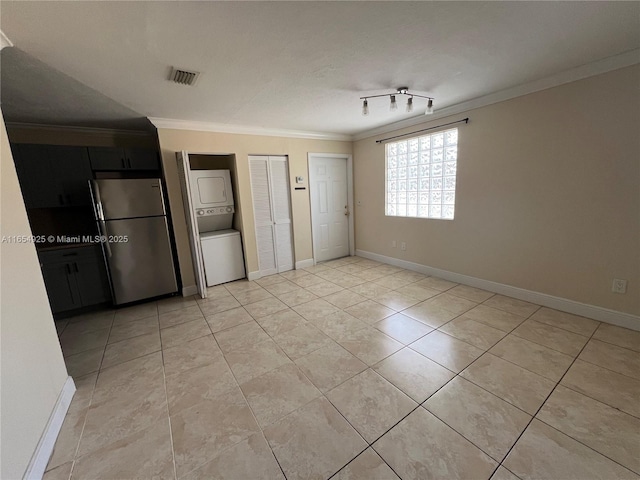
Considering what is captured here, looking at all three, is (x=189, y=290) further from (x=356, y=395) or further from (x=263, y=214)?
(x=356, y=395)

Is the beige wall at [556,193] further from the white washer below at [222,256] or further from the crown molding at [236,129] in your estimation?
the white washer below at [222,256]

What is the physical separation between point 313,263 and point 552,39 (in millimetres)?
3901

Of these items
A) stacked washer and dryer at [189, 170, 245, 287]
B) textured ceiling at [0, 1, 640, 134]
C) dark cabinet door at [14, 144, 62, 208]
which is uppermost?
textured ceiling at [0, 1, 640, 134]

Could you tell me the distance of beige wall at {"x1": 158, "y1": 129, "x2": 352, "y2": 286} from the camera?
129 inches

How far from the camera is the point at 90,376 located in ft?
6.59

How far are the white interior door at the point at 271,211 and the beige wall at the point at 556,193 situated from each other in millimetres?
2410

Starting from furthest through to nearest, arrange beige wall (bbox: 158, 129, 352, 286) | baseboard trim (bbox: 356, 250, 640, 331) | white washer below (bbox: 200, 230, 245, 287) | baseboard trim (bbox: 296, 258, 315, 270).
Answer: baseboard trim (bbox: 296, 258, 315, 270) → white washer below (bbox: 200, 230, 245, 287) → beige wall (bbox: 158, 129, 352, 286) → baseboard trim (bbox: 356, 250, 640, 331)

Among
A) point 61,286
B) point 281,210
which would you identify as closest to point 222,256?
point 281,210

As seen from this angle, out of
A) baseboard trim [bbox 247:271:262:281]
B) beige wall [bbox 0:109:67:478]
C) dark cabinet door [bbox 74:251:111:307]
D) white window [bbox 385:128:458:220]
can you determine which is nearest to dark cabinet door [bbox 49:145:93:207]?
dark cabinet door [bbox 74:251:111:307]

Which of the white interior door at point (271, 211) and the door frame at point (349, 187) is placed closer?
the white interior door at point (271, 211)

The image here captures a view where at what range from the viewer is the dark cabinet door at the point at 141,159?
3379mm

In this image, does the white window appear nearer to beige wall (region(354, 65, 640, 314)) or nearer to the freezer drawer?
beige wall (region(354, 65, 640, 314))

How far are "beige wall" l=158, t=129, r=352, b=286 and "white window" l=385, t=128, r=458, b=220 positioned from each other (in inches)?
45.0

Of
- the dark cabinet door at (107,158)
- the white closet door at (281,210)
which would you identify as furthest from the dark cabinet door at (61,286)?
the white closet door at (281,210)
